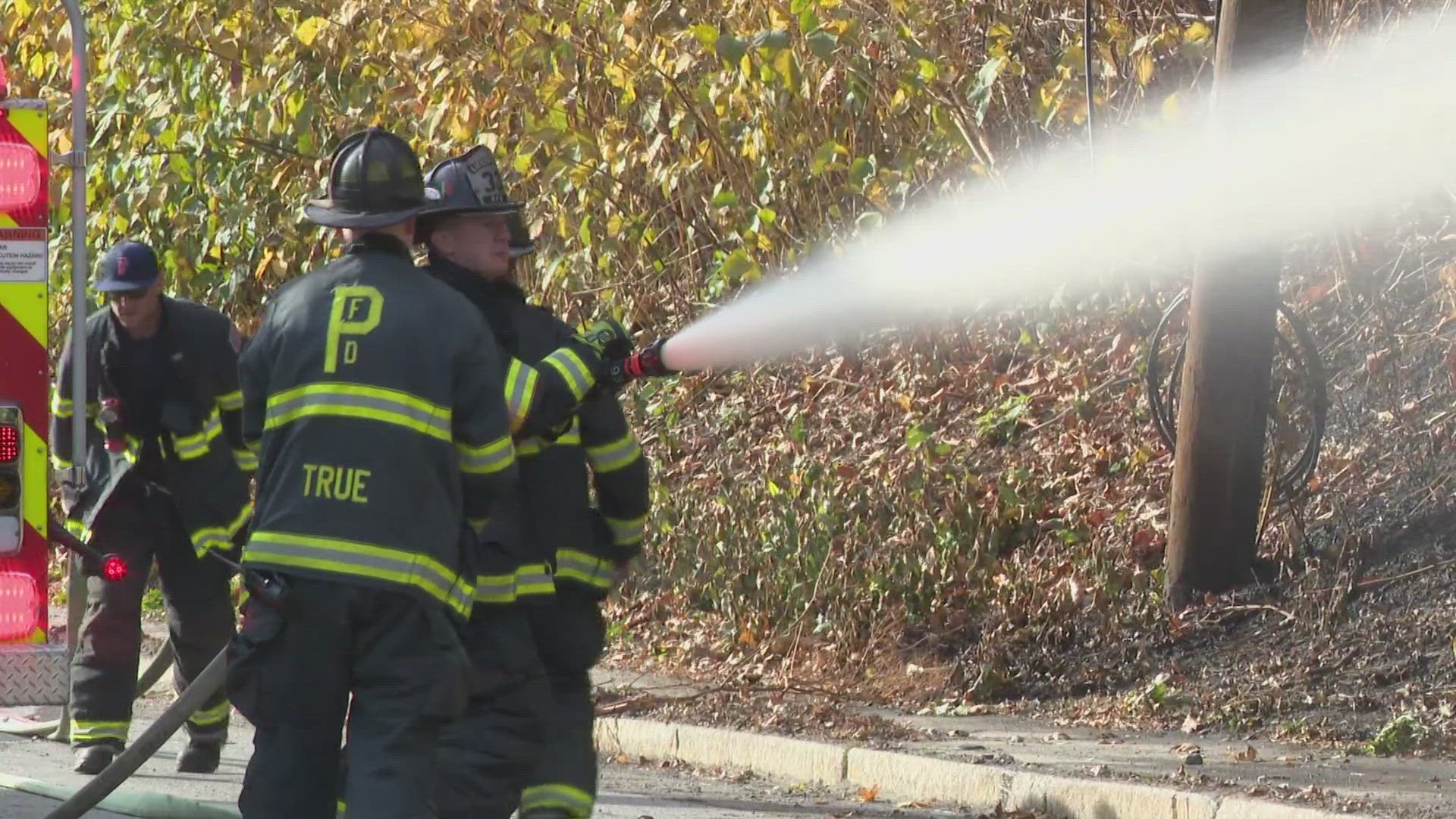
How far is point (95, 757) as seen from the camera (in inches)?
283

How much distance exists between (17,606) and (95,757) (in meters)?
1.75

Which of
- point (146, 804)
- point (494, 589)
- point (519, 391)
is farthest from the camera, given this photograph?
point (146, 804)

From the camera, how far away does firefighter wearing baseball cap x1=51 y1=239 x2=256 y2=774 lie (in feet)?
23.6

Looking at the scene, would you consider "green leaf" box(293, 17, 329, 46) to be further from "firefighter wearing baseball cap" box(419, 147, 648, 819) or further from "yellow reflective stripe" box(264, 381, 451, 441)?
"yellow reflective stripe" box(264, 381, 451, 441)

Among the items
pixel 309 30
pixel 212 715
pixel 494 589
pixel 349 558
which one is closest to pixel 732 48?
pixel 309 30

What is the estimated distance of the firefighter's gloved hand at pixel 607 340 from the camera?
194 inches

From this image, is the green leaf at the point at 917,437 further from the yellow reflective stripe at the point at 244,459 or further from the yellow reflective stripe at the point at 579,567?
the yellow reflective stripe at the point at 579,567

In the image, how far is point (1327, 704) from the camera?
24.5ft

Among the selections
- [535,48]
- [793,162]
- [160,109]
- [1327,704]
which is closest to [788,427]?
[793,162]

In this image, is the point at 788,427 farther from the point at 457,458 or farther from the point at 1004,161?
the point at 457,458

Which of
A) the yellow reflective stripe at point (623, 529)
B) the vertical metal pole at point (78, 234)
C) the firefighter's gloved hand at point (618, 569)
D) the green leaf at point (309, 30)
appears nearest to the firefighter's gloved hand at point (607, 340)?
the yellow reflective stripe at point (623, 529)

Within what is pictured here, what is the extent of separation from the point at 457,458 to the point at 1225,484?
465 cm

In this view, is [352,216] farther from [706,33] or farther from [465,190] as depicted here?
[706,33]

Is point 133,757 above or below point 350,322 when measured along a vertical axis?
below
